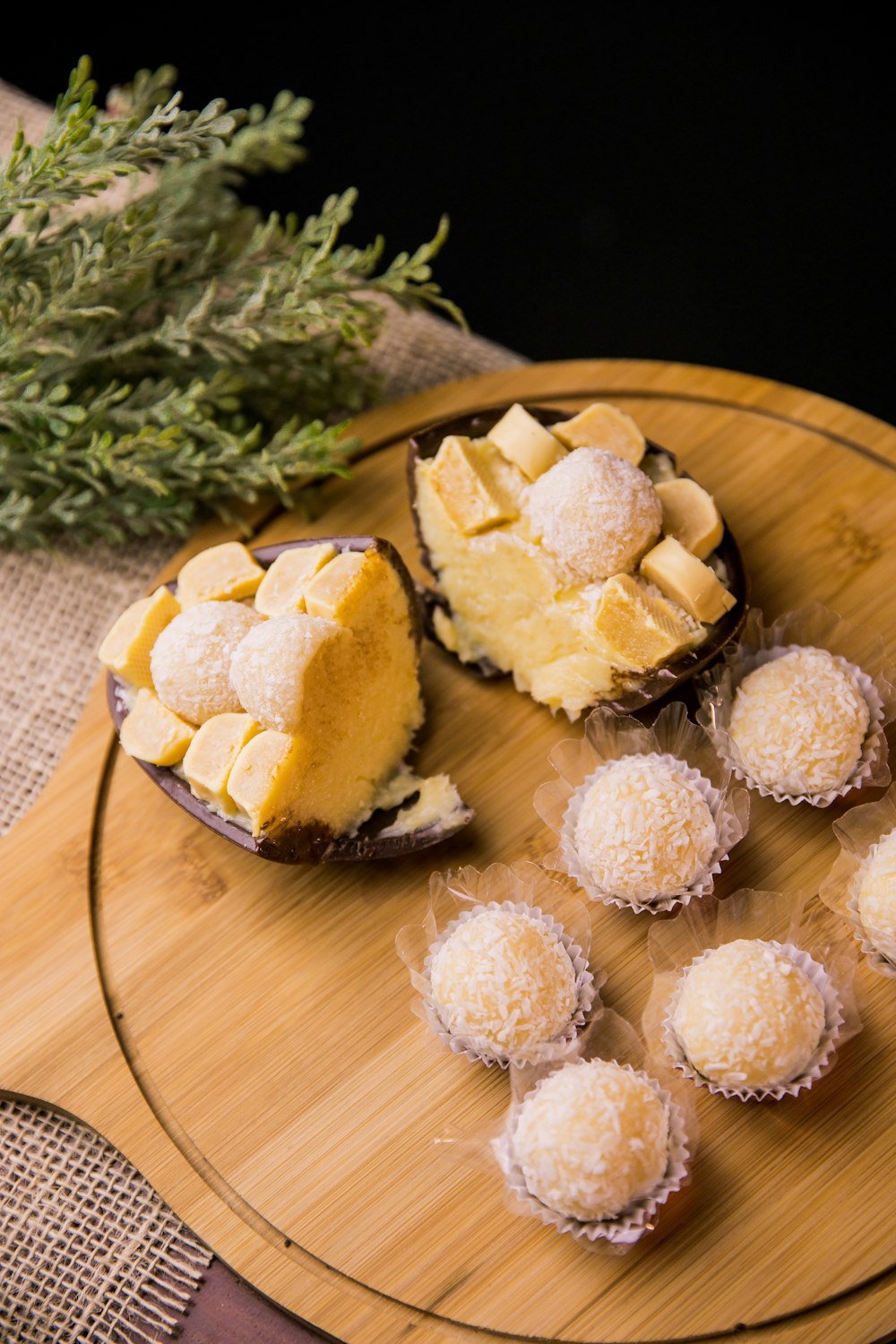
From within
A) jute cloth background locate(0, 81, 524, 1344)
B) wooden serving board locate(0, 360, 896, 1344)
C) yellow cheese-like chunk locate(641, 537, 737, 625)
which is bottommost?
jute cloth background locate(0, 81, 524, 1344)

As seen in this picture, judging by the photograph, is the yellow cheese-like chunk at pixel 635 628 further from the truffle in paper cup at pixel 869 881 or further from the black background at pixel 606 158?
the black background at pixel 606 158

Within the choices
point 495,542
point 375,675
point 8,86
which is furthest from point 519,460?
point 8,86

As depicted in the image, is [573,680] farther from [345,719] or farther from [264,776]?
[264,776]

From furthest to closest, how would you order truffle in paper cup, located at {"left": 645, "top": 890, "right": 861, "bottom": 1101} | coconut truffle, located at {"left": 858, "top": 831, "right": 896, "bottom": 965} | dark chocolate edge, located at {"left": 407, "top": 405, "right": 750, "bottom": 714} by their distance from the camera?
dark chocolate edge, located at {"left": 407, "top": 405, "right": 750, "bottom": 714}, coconut truffle, located at {"left": 858, "top": 831, "right": 896, "bottom": 965}, truffle in paper cup, located at {"left": 645, "top": 890, "right": 861, "bottom": 1101}

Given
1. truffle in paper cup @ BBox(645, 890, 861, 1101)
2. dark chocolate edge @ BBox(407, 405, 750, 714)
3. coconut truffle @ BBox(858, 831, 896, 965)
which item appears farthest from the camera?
dark chocolate edge @ BBox(407, 405, 750, 714)

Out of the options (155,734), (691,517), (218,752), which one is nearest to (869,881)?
(691,517)

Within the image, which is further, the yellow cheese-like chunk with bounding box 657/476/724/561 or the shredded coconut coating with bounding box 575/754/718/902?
the yellow cheese-like chunk with bounding box 657/476/724/561

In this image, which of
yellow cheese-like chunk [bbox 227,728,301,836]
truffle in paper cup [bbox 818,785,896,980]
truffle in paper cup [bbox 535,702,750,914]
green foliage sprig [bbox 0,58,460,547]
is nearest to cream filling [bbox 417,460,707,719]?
truffle in paper cup [bbox 535,702,750,914]

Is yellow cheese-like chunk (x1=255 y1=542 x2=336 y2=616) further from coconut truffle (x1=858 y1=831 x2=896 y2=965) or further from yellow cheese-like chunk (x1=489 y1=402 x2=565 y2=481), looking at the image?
coconut truffle (x1=858 y1=831 x2=896 y2=965)
